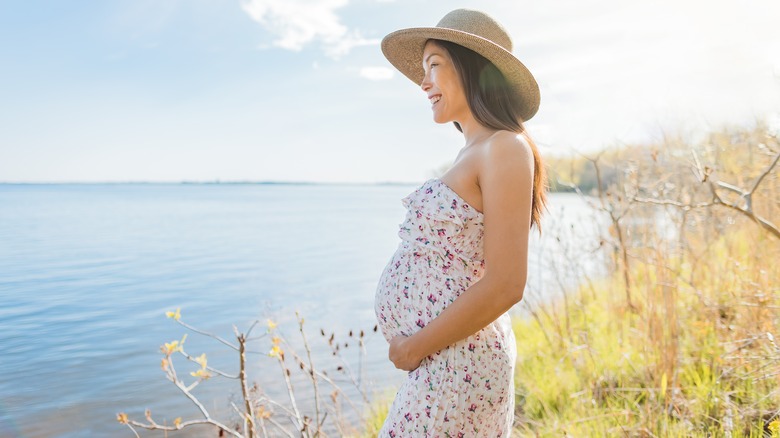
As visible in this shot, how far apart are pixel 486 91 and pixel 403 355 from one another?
0.77 m

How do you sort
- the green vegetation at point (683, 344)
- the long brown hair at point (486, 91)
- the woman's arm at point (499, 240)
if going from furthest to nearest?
the green vegetation at point (683, 344), the long brown hair at point (486, 91), the woman's arm at point (499, 240)

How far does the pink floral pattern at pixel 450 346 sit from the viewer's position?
1511 mm

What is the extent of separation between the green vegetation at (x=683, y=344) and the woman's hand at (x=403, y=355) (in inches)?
46.1

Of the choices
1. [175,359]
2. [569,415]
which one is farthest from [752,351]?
[175,359]

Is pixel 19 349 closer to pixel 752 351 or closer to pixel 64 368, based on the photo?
pixel 64 368

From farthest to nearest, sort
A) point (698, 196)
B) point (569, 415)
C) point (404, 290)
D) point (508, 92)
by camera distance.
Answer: point (698, 196), point (569, 415), point (508, 92), point (404, 290)

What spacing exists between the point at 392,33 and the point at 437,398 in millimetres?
1165

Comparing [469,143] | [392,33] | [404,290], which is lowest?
[404,290]

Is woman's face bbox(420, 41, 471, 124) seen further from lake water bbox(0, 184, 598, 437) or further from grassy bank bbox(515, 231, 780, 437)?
grassy bank bbox(515, 231, 780, 437)

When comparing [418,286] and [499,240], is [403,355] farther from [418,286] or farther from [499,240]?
[499,240]

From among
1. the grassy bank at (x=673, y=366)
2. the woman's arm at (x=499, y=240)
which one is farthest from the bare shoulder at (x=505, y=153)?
the grassy bank at (x=673, y=366)

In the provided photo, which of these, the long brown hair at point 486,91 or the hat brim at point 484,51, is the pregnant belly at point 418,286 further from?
the hat brim at point 484,51

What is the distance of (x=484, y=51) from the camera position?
5.41ft

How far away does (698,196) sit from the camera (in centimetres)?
604
